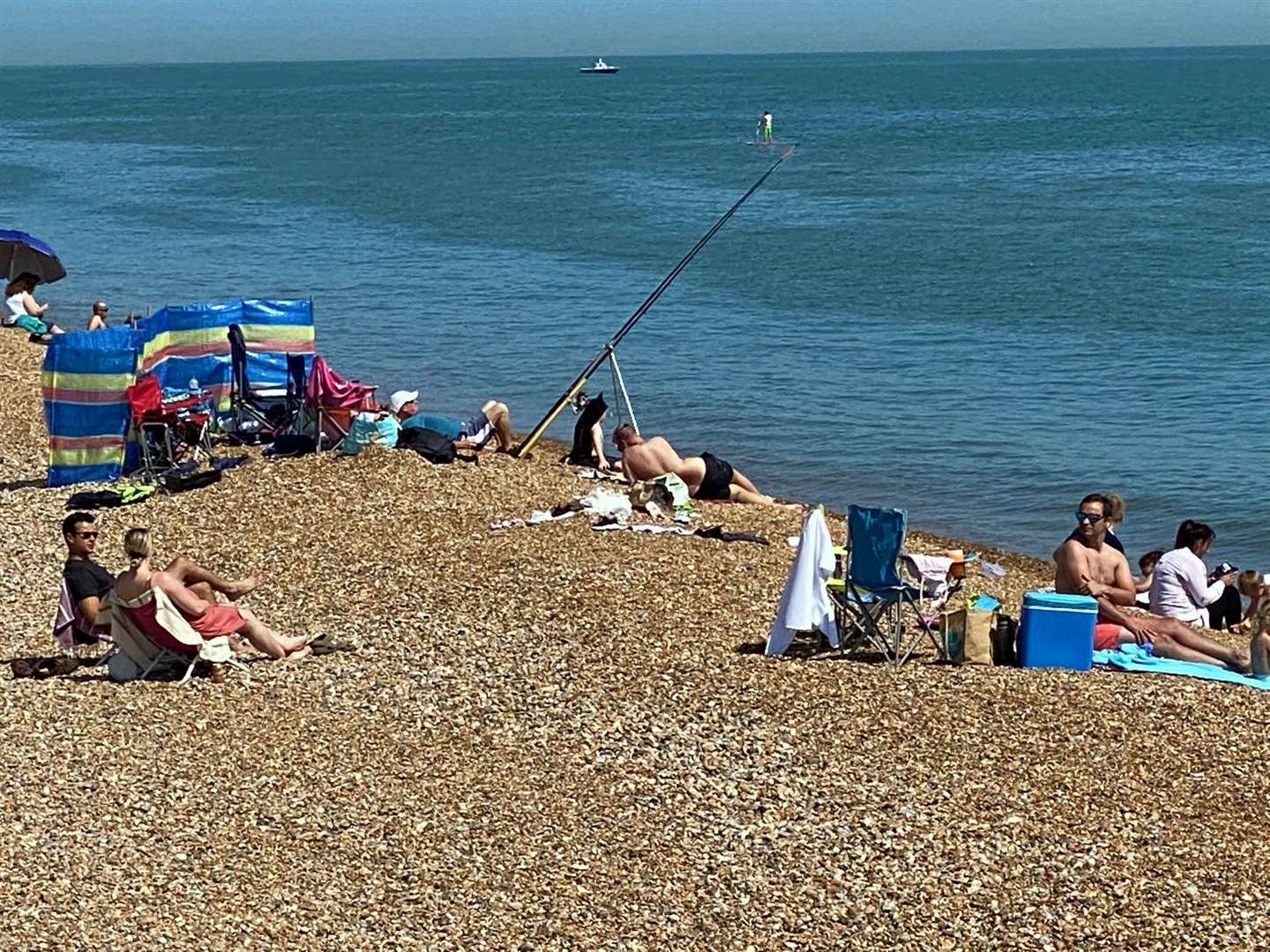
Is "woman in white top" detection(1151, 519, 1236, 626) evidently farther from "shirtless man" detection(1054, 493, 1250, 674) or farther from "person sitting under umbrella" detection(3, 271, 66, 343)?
"person sitting under umbrella" detection(3, 271, 66, 343)

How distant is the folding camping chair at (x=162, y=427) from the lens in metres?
12.7

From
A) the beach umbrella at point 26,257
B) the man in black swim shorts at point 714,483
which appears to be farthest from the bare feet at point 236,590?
the beach umbrella at point 26,257

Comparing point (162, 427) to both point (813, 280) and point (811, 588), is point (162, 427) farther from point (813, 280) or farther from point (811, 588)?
point (813, 280)

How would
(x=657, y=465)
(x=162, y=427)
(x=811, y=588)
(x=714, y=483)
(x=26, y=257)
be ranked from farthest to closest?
1. (x=26, y=257)
2. (x=714, y=483)
3. (x=657, y=465)
4. (x=162, y=427)
5. (x=811, y=588)

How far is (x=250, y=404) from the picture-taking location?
13.7m

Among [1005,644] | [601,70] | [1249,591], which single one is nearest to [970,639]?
[1005,644]

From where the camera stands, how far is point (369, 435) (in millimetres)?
12930

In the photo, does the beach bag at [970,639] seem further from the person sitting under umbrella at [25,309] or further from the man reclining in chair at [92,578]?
the person sitting under umbrella at [25,309]

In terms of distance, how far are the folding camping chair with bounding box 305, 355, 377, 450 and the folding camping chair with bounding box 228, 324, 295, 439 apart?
452 millimetres

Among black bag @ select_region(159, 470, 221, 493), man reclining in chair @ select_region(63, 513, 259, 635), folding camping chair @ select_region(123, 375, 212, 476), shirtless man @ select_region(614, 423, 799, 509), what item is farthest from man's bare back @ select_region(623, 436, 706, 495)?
man reclining in chair @ select_region(63, 513, 259, 635)

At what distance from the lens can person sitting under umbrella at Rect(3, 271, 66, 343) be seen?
20828mm

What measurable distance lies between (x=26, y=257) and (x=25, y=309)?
36.6 inches

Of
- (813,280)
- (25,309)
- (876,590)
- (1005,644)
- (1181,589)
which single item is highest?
(876,590)

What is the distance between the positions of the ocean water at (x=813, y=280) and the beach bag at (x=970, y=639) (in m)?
5.53
